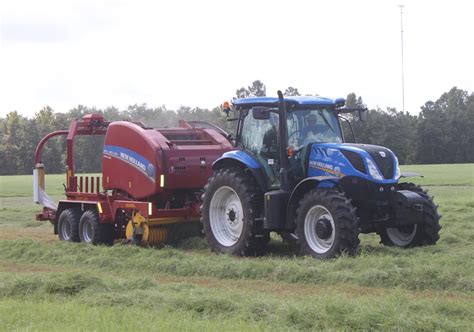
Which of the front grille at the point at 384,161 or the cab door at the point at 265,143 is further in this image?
the cab door at the point at 265,143

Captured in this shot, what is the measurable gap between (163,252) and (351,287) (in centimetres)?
375

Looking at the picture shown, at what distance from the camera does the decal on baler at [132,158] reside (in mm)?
12477

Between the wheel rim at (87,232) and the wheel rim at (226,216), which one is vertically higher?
the wheel rim at (226,216)

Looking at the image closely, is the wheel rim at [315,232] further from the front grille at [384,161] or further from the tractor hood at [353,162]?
the front grille at [384,161]

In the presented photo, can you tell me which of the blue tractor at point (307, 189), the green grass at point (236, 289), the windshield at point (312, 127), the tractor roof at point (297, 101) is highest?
the tractor roof at point (297, 101)

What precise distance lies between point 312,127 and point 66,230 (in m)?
5.52

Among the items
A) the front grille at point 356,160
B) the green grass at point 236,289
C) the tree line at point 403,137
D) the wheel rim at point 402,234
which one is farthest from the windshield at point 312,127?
the tree line at point 403,137

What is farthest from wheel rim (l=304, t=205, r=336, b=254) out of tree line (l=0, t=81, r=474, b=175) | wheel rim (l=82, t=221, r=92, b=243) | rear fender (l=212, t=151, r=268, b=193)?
tree line (l=0, t=81, r=474, b=175)

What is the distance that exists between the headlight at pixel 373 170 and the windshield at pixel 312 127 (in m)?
1.04

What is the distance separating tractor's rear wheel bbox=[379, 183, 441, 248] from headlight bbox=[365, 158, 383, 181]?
837 mm

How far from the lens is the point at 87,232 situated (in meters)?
13.6

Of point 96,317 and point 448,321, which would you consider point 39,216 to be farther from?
point 448,321

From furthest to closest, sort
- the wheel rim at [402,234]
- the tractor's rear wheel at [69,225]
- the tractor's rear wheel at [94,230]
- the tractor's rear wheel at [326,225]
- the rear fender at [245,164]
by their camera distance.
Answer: the tractor's rear wheel at [69,225] → the tractor's rear wheel at [94,230] → the rear fender at [245,164] → the wheel rim at [402,234] → the tractor's rear wheel at [326,225]

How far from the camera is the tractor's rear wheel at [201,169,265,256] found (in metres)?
11.1
